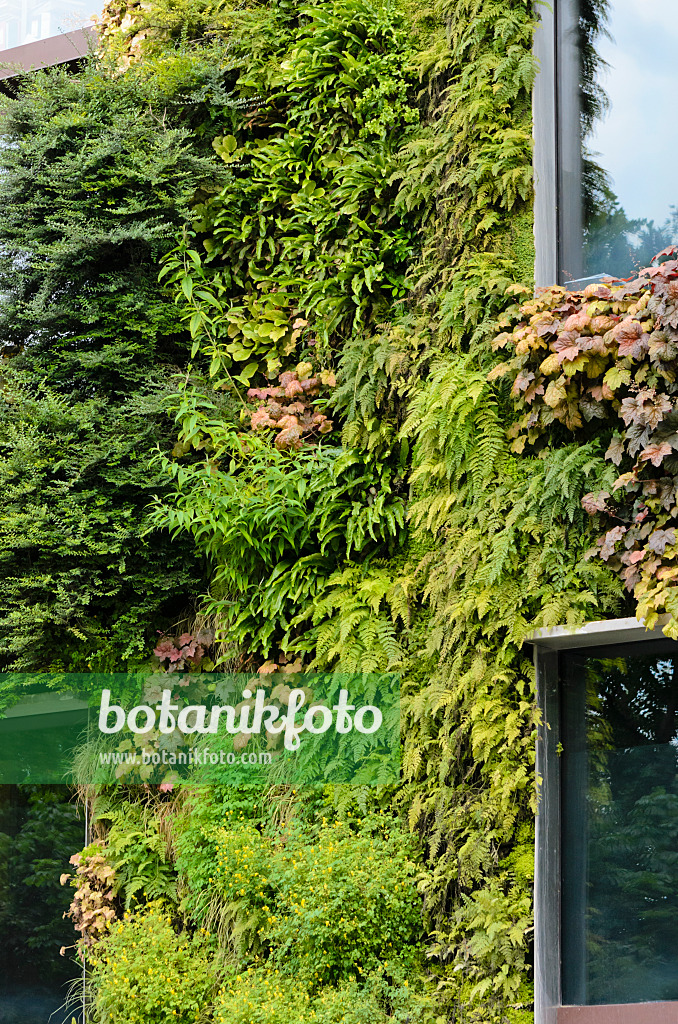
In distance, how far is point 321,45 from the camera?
6.75 m

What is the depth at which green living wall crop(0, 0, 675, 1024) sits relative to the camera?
16.7 feet

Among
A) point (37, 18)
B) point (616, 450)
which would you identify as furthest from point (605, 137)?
point (37, 18)

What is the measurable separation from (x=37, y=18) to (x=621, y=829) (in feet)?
29.8

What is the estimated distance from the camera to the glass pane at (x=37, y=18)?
893 cm

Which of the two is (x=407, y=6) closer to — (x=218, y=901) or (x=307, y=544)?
(x=307, y=544)

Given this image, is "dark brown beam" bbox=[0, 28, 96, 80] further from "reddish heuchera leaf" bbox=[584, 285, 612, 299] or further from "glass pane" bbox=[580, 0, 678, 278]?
"reddish heuchera leaf" bbox=[584, 285, 612, 299]

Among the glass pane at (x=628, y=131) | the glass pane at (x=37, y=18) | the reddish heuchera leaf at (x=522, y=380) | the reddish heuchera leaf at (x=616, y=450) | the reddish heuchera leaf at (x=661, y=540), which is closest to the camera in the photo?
the reddish heuchera leaf at (x=661, y=540)

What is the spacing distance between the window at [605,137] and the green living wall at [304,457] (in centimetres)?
17

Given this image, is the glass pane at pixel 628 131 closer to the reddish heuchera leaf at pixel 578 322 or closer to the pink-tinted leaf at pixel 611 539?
the reddish heuchera leaf at pixel 578 322

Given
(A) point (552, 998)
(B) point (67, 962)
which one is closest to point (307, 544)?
(A) point (552, 998)

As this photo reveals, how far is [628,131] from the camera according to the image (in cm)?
547

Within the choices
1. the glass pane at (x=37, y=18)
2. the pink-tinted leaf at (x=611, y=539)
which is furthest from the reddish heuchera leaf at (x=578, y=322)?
the glass pane at (x=37, y=18)

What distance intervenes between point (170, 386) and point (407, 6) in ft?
10.4

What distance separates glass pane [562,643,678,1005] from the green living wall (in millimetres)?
278
